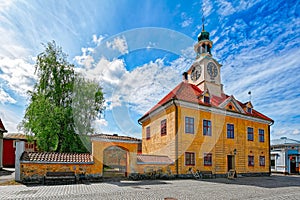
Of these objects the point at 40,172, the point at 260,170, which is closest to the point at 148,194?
the point at 40,172

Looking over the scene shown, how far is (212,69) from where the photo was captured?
24969 millimetres

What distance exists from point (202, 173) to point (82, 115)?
11411mm

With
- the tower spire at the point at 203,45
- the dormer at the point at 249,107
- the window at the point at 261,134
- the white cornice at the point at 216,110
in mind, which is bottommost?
the window at the point at 261,134

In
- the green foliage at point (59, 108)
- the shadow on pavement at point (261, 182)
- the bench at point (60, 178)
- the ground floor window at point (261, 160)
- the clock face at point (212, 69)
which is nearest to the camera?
the bench at point (60, 178)

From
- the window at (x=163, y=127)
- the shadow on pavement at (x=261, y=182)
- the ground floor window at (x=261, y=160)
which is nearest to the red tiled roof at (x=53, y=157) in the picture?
the window at (x=163, y=127)

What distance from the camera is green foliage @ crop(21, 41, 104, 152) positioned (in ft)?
59.6

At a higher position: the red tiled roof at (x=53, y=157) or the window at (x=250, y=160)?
the red tiled roof at (x=53, y=157)

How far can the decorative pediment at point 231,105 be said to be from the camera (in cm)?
2113

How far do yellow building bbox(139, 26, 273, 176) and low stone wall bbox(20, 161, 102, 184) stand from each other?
241 inches

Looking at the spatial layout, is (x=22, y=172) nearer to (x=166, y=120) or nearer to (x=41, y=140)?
(x=41, y=140)

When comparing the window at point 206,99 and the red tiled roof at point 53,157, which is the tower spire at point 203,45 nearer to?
the window at point 206,99

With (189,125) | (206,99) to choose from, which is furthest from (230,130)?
(189,125)

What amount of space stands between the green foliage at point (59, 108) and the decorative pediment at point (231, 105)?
1195 centimetres

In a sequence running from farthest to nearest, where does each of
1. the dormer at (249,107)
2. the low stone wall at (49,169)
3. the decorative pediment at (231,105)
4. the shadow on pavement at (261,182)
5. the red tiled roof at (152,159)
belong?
Result: the dormer at (249,107), the decorative pediment at (231,105), the red tiled roof at (152,159), the shadow on pavement at (261,182), the low stone wall at (49,169)
